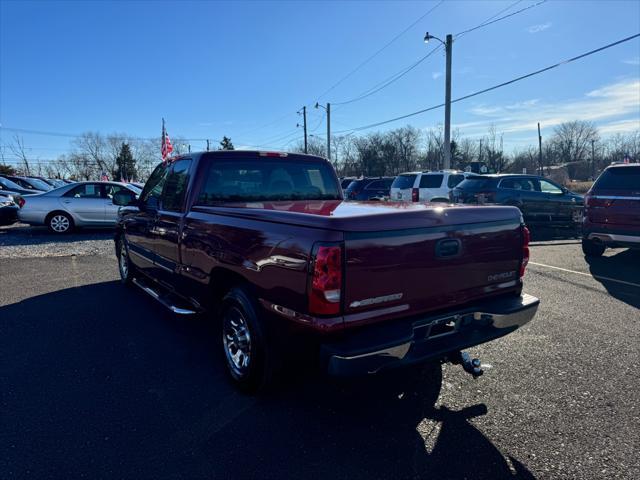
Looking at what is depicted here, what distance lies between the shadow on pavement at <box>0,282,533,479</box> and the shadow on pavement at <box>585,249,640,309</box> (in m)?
4.04

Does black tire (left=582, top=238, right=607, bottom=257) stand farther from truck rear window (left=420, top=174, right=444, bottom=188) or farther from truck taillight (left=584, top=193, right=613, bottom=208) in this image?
truck rear window (left=420, top=174, right=444, bottom=188)

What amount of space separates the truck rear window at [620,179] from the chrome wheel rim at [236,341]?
7.75m

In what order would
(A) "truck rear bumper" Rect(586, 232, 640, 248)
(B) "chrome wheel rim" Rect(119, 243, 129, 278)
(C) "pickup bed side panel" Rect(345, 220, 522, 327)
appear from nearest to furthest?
(C) "pickup bed side panel" Rect(345, 220, 522, 327)
(B) "chrome wheel rim" Rect(119, 243, 129, 278)
(A) "truck rear bumper" Rect(586, 232, 640, 248)

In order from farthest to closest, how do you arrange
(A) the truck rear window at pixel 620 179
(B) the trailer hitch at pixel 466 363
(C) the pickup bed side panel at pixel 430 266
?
(A) the truck rear window at pixel 620 179 → (B) the trailer hitch at pixel 466 363 → (C) the pickup bed side panel at pixel 430 266

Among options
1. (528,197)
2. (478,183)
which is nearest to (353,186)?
(478,183)

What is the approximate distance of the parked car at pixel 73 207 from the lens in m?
12.7

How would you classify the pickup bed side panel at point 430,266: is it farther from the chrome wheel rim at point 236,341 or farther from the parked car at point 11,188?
the parked car at point 11,188

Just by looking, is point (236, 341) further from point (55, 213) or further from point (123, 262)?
point (55, 213)

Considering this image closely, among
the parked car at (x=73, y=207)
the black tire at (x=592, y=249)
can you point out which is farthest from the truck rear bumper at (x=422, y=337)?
the parked car at (x=73, y=207)

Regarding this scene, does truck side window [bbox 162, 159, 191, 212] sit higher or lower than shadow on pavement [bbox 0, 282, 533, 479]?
higher

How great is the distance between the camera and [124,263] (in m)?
6.76

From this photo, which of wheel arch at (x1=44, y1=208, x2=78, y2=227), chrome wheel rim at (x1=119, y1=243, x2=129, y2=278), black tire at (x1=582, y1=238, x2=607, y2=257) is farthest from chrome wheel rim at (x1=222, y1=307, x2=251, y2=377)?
wheel arch at (x1=44, y1=208, x2=78, y2=227)

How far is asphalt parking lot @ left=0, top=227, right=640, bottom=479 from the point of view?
2.49 meters

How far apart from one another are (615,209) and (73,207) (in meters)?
13.9
